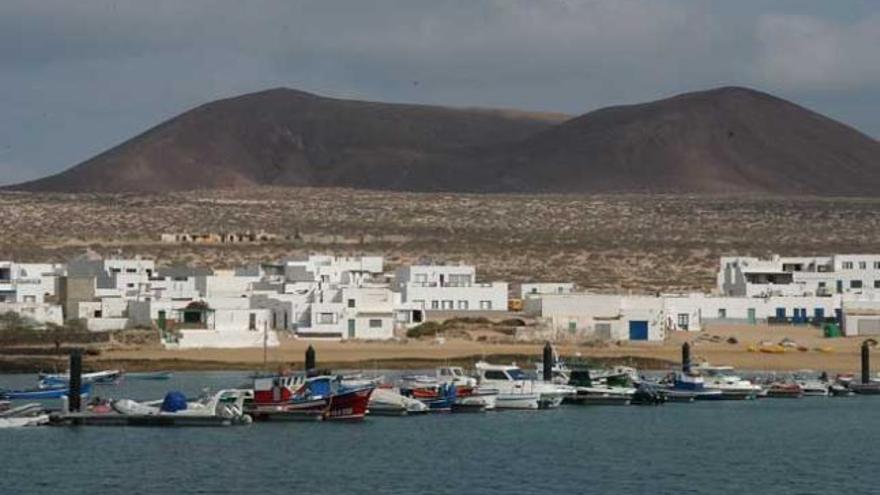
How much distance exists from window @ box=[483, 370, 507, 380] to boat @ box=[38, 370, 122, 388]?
13.2 m

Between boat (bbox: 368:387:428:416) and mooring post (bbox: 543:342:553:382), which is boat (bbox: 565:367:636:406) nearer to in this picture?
mooring post (bbox: 543:342:553:382)

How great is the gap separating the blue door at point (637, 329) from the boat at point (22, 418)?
3707 cm

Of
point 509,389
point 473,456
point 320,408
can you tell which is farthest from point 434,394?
point 473,456

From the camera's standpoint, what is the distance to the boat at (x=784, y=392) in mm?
80250

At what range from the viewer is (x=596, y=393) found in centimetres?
7538

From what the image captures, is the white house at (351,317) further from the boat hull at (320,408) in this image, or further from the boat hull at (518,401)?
the boat hull at (320,408)

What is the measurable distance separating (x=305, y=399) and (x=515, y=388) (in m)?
8.52

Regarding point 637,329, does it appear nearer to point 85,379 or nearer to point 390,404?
point 85,379

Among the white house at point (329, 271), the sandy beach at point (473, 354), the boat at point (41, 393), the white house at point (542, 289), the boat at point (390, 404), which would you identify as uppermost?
the white house at point (329, 271)

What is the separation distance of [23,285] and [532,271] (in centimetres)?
4210

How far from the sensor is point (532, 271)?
453 ft

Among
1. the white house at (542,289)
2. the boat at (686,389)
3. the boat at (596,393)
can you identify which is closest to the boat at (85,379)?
the boat at (596,393)

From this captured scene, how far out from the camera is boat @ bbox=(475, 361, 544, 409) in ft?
239

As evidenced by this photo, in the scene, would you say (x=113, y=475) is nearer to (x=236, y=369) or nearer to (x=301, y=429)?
(x=301, y=429)
